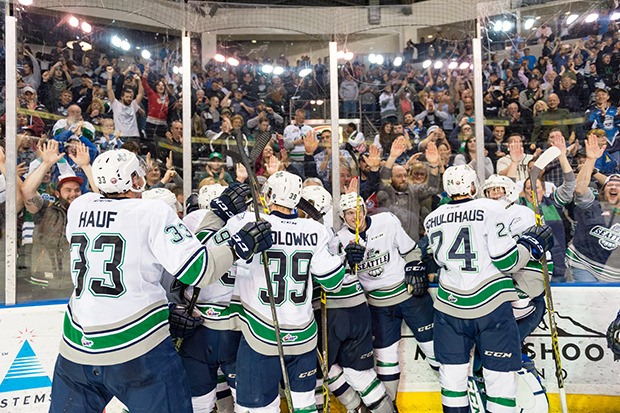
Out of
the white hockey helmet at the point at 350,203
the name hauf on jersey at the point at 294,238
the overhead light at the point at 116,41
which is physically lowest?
the name hauf on jersey at the point at 294,238

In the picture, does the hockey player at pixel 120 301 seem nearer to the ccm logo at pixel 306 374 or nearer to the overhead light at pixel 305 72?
the ccm logo at pixel 306 374

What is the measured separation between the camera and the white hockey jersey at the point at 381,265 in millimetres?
3055

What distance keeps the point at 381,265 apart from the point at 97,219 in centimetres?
172

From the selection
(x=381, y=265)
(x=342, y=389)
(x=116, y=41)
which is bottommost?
(x=342, y=389)

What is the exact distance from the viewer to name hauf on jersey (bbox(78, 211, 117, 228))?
1.91 m

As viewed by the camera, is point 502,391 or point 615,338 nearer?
point 615,338

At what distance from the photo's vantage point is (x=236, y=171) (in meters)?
3.78

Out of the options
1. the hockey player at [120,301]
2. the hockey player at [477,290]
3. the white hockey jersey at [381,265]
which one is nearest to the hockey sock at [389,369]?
the white hockey jersey at [381,265]

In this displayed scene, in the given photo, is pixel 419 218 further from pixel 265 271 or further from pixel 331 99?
pixel 265 271

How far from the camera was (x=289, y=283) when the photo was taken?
7.72ft

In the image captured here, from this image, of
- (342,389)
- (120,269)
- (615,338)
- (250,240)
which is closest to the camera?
(120,269)

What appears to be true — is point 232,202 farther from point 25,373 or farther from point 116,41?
point 116,41

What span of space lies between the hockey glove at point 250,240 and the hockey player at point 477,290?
1.08 meters

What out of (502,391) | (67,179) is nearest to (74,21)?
(67,179)
